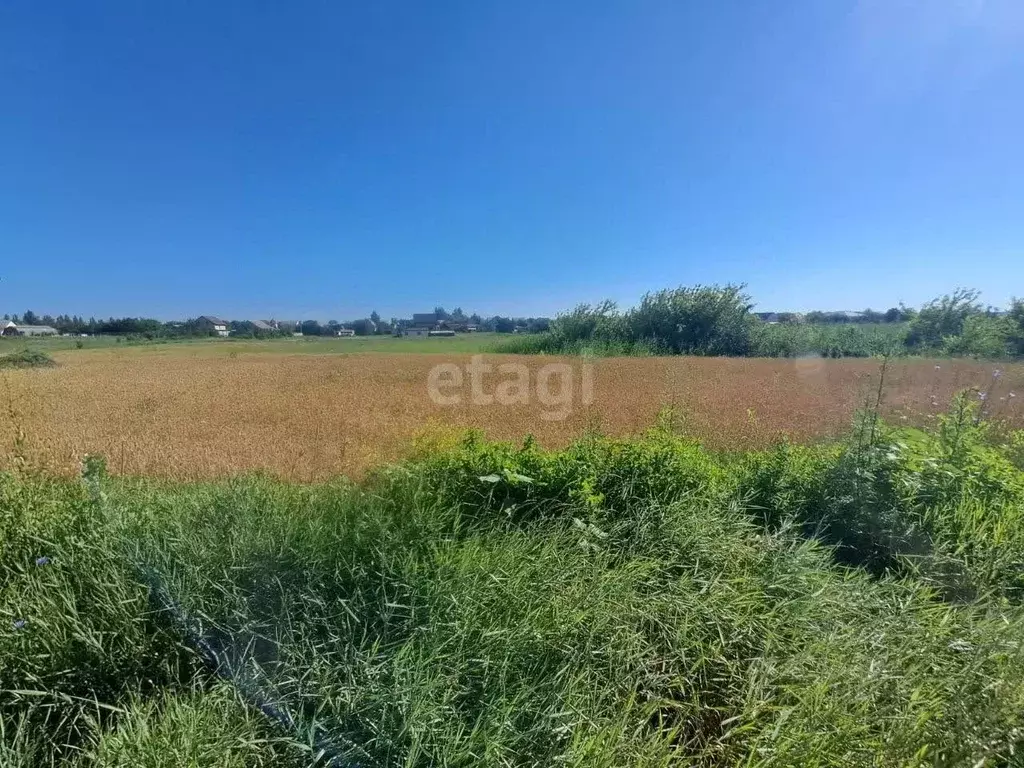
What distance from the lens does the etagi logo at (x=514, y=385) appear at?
5125 millimetres

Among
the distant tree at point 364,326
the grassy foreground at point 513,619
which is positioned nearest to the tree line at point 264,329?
the distant tree at point 364,326

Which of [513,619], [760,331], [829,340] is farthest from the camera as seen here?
[760,331]

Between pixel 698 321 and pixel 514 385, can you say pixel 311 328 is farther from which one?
pixel 698 321

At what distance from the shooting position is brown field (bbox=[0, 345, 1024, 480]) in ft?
11.6

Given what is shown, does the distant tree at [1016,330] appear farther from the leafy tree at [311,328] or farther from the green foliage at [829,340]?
the leafy tree at [311,328]

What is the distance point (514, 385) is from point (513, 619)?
3971mm

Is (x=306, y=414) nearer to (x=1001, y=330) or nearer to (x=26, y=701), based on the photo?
(x=26, y=701)

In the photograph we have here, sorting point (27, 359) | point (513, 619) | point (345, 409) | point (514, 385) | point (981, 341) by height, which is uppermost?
point (981, 341)

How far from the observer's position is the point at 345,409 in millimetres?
4645

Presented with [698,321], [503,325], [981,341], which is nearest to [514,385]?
[503,325]

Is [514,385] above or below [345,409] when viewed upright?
above

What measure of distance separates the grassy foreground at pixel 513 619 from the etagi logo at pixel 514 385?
6.70ft

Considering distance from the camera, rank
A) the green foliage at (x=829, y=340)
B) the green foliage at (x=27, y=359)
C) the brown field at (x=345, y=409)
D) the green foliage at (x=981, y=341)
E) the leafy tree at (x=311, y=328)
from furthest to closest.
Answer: the leafy tree at (x=311, y=328), the green foliage at (x=981, y=341), the green foliage at (x=829, y=340), the green foliage at (x=27, y=359), the brown field at (x=345, y=409)

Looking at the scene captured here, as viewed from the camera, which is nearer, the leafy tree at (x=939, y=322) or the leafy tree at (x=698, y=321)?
the leafy tree at (x=939, y=322)
